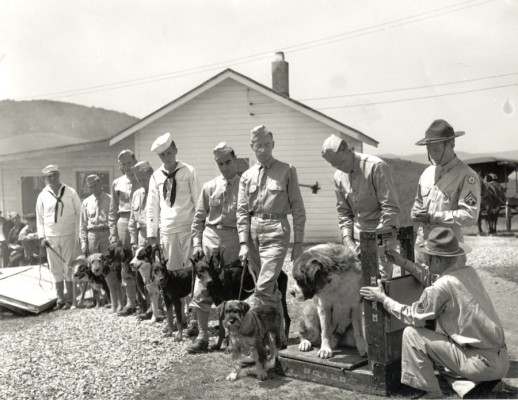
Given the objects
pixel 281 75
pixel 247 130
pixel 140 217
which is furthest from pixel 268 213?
pixel 281 75

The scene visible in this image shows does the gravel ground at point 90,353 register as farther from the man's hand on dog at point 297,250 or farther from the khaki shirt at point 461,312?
the man's hand on dog at point 297,250

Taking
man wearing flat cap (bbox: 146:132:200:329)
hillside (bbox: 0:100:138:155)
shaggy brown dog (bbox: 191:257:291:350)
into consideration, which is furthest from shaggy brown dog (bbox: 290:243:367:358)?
hillside (bbox: 0:100:138:155)

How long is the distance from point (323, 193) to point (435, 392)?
12809 millimetres

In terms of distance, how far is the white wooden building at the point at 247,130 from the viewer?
16.8 m

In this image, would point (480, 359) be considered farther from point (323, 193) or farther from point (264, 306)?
point (323, 193)

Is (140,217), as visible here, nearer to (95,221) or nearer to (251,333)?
(95,221)

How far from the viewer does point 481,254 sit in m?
13.3

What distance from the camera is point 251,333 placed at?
4914 millimetres

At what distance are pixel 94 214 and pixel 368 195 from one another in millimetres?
5372

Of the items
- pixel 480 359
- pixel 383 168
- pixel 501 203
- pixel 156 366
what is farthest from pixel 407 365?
pixel 501 203

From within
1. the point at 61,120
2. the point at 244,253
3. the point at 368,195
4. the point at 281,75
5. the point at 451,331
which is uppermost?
the point at 61,120

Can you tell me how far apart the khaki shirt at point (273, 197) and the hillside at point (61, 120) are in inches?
2669

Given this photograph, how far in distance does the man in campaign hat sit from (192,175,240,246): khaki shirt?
2479 mm

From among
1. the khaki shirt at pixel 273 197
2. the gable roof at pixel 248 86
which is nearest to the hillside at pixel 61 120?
the gable roof at pixel 248 86
